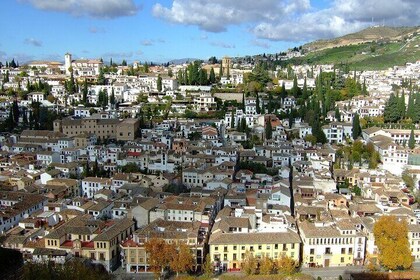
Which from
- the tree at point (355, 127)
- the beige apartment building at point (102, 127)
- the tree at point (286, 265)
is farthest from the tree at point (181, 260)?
the tree at point (355, 127)

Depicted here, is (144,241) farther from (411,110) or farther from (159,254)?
(411,110)

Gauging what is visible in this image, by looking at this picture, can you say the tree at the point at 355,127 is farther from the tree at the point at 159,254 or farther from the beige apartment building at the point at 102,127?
the tree at the point at 159,254

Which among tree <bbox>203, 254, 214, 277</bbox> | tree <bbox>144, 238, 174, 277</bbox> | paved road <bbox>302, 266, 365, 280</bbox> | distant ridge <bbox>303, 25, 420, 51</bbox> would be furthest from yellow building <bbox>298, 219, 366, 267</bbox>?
distant ridge <bbox>303, 25, 420, 51</bbox>

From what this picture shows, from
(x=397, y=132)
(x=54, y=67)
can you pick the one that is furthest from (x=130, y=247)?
(x=54, y=67)

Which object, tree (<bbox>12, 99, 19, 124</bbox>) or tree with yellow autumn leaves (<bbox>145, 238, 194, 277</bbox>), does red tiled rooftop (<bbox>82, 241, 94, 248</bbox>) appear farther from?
tree (<bbox>12, 99, 19, 124</bbox>)

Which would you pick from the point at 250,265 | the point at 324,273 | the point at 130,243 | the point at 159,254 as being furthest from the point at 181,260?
the point at 324,273
